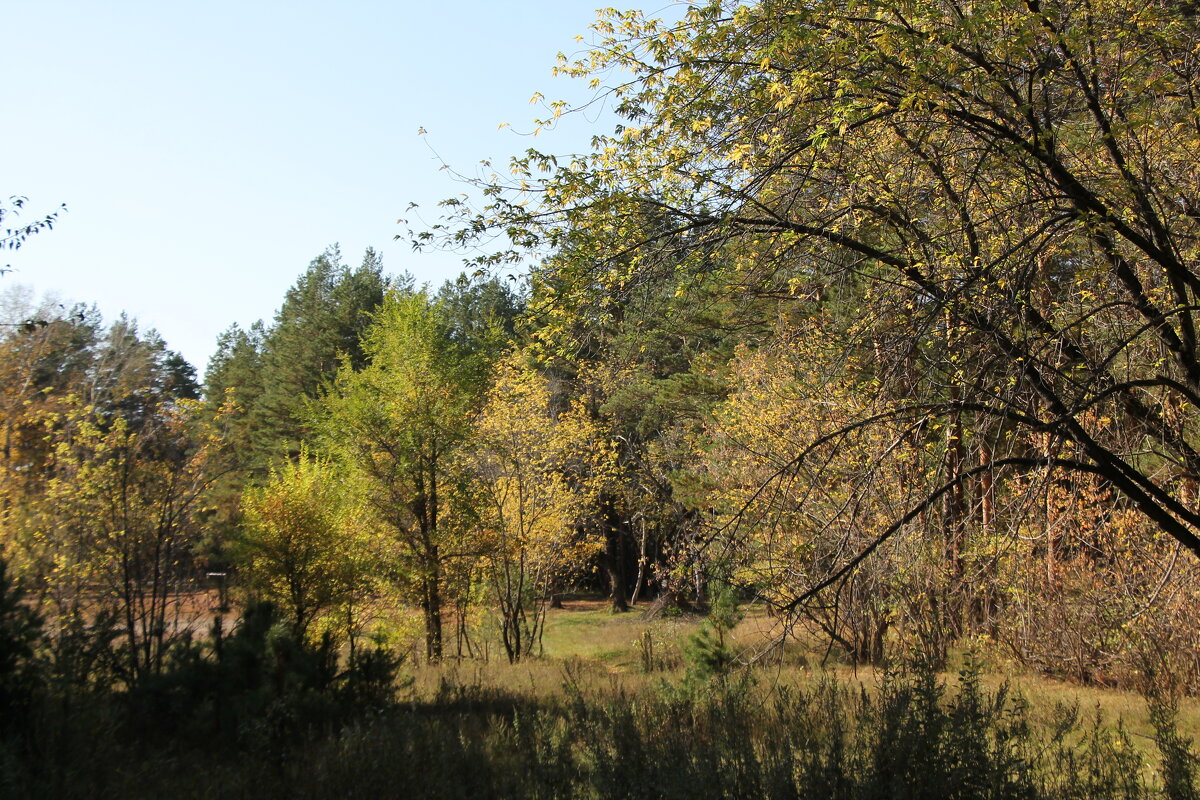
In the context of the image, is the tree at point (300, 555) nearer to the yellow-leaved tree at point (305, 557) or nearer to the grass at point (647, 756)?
the yellow-leaved tree at point (305, 557)

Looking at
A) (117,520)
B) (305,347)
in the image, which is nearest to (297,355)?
(305,347)

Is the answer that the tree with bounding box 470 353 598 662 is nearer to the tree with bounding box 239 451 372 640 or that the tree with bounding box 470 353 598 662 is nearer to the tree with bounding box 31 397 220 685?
the tree with bounding box 239 451 372 640

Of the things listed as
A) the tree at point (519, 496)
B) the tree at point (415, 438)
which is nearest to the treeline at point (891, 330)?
the tree at point (415, 438)

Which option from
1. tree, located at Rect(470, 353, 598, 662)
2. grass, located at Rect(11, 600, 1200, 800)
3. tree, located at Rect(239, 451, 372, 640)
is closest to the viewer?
grass, located at Rect(11, 600, 1200, 800)

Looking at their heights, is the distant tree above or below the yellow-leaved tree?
above

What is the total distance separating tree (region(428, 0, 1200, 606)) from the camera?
5.10m

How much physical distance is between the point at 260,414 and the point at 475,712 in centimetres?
3766

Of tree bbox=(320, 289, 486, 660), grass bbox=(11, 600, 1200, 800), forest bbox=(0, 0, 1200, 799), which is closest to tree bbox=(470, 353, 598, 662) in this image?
tree bbox=(320, 289, 486, 660)

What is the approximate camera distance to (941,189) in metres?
6.43

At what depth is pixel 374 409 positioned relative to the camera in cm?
1656

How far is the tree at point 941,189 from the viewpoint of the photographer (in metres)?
5.10

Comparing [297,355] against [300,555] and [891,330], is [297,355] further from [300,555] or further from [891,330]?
[891,330]

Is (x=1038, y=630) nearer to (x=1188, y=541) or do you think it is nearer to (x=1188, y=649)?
(x=1188, y=649)

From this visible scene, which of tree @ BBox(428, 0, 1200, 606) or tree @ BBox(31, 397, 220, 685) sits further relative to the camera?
tree @ BBox(31, 397, 220, 685)
